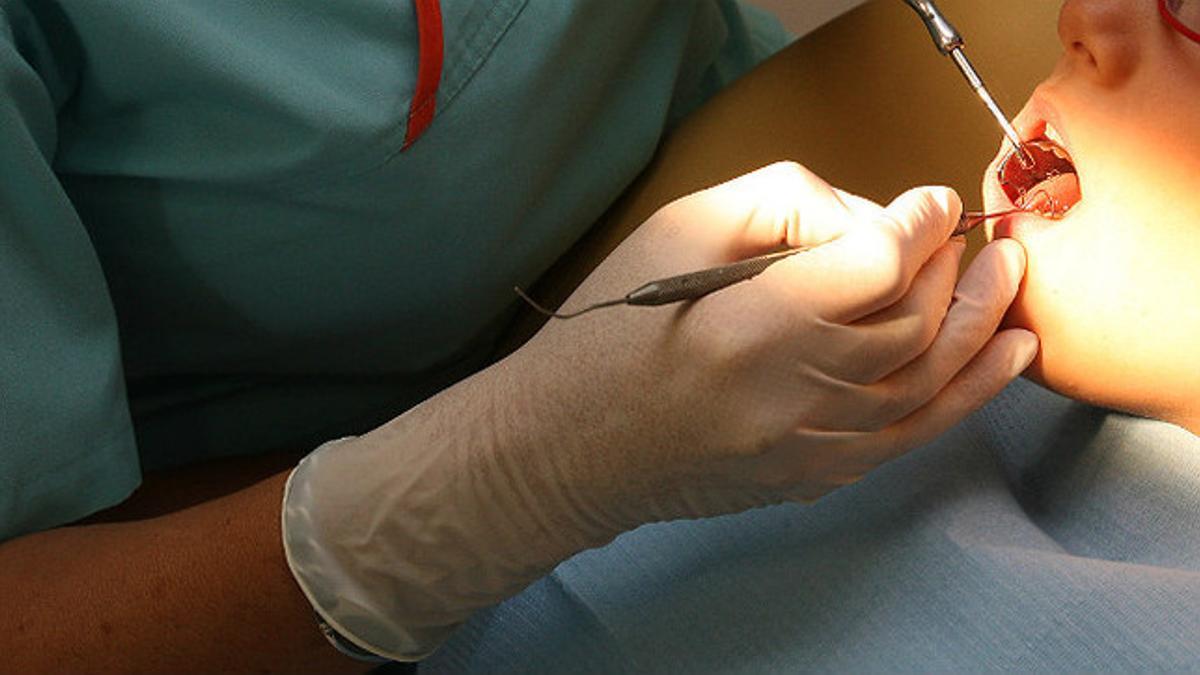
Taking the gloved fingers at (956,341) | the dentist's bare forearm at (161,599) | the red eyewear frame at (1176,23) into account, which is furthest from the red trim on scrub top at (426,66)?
the red eyewear frame at (1176,23)

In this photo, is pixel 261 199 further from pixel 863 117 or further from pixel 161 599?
pixel 863 117

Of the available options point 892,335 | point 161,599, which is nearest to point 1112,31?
point 892,335

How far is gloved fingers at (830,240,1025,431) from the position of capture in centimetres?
94

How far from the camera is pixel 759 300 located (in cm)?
89

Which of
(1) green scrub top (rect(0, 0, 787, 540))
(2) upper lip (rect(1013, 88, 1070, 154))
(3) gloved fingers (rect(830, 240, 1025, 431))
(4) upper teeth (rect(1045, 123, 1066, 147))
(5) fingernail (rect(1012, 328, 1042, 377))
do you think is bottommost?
(5) fingernail (rect(1012, 328, 1042, 377))

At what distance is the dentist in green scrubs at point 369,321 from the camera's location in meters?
0.92

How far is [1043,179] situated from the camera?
3.33ft

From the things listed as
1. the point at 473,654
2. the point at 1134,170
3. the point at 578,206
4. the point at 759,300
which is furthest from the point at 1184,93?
the point at 473,654

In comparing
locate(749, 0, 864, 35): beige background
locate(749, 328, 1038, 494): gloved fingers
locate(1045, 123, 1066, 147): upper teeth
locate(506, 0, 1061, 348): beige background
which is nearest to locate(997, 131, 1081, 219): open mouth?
locate(1045, 123, 1066, 147): upper teeth

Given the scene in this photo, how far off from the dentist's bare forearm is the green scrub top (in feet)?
0.15

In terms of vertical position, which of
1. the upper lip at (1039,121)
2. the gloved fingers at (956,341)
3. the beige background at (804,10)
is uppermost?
the upper lip at (1039,121)

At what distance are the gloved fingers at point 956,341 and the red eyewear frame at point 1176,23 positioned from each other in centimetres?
18

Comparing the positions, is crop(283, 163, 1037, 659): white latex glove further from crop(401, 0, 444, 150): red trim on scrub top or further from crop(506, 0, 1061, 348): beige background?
crop(506, 0, 1061, 348): beige background

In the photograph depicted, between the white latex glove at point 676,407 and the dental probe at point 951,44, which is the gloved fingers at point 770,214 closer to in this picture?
the white latex glove at point 676,407
